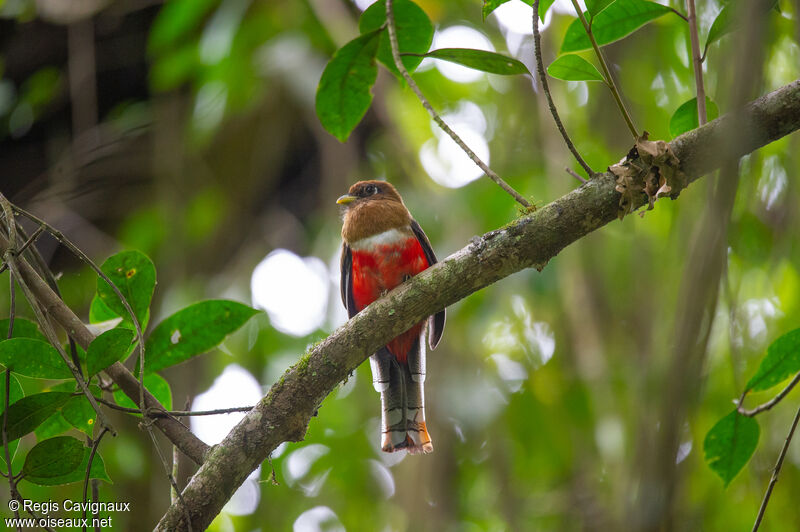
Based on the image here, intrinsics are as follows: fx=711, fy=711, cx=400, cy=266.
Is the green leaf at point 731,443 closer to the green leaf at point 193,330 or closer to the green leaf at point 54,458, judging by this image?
the green leaf at point 193,330

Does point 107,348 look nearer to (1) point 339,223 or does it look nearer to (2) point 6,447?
(2) point 6,447

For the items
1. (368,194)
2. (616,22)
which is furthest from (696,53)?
(368,194)

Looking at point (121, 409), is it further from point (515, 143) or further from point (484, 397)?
point (515, 143)

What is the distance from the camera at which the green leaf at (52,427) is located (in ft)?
7.30

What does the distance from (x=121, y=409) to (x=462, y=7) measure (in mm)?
4327

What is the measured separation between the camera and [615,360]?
4.20 m

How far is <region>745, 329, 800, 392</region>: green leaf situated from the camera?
2.03 m

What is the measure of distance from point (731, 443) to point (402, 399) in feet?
5.71

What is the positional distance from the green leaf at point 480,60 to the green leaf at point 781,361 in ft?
3.58

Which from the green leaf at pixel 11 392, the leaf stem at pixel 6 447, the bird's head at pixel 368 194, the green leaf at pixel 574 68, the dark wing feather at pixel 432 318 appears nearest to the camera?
the leaf stem at pixel 6 447

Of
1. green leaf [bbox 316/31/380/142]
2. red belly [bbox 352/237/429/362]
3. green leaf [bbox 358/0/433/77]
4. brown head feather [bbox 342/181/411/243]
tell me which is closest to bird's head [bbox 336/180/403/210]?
brown head feather [bbox 342/181/411/243]

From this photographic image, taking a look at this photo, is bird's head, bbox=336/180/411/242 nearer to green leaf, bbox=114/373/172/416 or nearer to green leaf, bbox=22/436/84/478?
green leaf, bbox=114/373/172/416

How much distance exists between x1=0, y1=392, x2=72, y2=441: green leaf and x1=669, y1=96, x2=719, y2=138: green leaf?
2024 mm

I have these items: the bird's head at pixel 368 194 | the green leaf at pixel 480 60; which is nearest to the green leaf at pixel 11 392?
the green leaf at pixel 480 60
